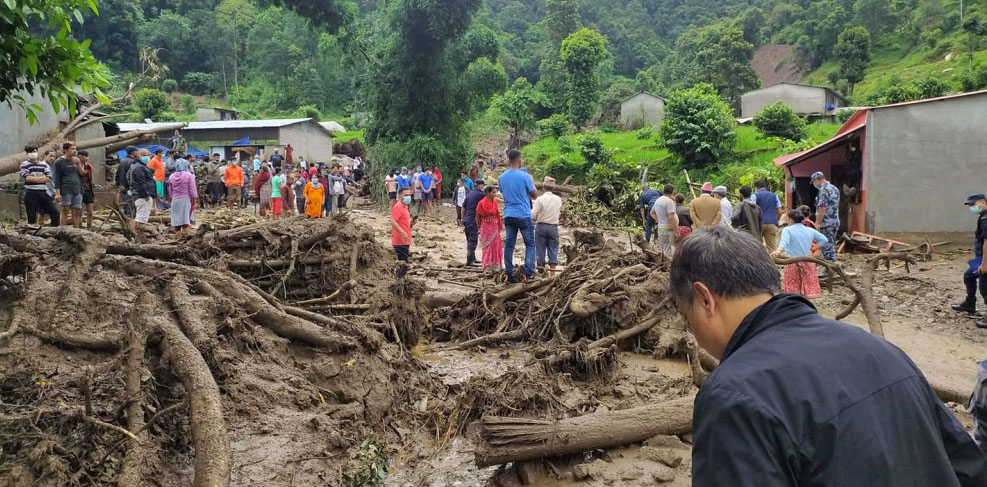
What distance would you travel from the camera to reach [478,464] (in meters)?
4.73

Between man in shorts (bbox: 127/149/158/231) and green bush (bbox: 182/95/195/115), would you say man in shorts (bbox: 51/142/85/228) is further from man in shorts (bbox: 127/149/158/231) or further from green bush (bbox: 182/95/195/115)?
green bush (bbox: 182/95/195/115)

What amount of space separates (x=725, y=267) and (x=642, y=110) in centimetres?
4905

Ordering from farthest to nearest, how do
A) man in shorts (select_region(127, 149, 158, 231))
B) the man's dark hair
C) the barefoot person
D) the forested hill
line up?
the forested hill
man in shorts (select_region(127, 149, 158, 231))
the barefoot person
the man's dark hair

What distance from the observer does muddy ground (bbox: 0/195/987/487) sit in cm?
431

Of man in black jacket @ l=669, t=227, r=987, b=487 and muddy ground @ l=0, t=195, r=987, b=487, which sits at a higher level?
man in black jacket @ l=669, t=227, r=987, b=487

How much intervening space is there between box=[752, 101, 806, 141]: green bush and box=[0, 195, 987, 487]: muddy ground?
80.4ft

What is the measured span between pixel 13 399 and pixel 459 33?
26335mm

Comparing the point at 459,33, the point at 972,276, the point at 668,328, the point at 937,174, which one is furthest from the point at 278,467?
the point at 459,33

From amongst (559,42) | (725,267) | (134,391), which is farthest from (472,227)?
(559,42)

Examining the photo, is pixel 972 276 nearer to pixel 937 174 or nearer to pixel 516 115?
pixel 937 174

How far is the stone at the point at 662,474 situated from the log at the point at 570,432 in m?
0.28

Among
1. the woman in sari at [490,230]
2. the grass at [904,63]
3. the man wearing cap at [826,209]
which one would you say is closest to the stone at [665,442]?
the woman in sari at [490,230]

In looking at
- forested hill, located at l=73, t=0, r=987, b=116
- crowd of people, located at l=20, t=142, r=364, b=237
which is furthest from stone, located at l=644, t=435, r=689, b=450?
forested hill, located at l=73, t=0, r=987, b=116

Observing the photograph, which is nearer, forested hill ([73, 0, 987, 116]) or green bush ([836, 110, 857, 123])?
green bush ([836, 110, 857, 123])
